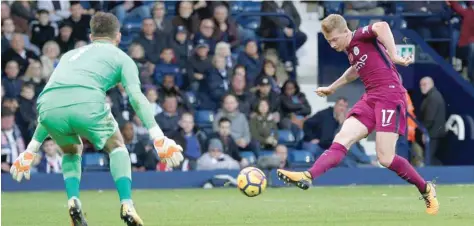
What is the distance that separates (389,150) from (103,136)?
3560 millimetres

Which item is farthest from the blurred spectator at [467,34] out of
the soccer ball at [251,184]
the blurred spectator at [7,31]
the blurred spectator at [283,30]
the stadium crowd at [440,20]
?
the soccer ball at [251,184]

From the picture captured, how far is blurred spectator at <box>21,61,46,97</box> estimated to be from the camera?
65.2 ft

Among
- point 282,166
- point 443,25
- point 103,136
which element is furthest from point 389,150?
point 443,25

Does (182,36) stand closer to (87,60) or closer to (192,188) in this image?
(192,188)

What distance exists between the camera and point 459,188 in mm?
18203

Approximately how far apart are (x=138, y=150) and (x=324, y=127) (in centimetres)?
323

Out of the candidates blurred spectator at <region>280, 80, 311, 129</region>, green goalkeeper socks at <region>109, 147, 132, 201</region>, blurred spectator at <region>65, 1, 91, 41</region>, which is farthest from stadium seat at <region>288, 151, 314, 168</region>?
green goalkeeper socks at <region>109, 147, 132, 201</region>

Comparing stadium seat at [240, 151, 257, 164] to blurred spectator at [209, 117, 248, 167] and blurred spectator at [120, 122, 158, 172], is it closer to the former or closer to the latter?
blurred spectator at [209, 117, 248, 167]

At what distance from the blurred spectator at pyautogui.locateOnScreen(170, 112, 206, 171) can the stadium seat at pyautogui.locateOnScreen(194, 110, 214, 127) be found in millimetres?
861

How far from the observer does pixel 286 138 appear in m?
21.1

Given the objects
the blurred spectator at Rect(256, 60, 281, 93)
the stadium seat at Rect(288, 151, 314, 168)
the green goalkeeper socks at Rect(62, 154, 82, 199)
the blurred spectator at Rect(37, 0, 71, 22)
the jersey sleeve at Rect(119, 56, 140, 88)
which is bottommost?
the stadium seat at Rect(288, 151, 314, 168)

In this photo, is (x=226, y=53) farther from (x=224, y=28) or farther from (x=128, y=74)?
(x=128, y=74)

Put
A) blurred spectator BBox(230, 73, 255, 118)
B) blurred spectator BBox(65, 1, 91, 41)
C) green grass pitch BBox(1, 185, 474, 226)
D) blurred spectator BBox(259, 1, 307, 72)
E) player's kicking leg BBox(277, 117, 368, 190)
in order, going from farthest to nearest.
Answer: blurred spectator BBox(259, 1, 307, 72)
blurred spectator BBox(230, 73, 255, 118)
blurred spectator BBox(65, 1, 91, 41)
green grass pitch BBox(1, 185, 474, 226)
player's kicking leg BBox(277, 117, 368, 190)

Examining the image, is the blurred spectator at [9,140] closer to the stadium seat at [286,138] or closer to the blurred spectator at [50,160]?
the blurred spectator at [50,160]
